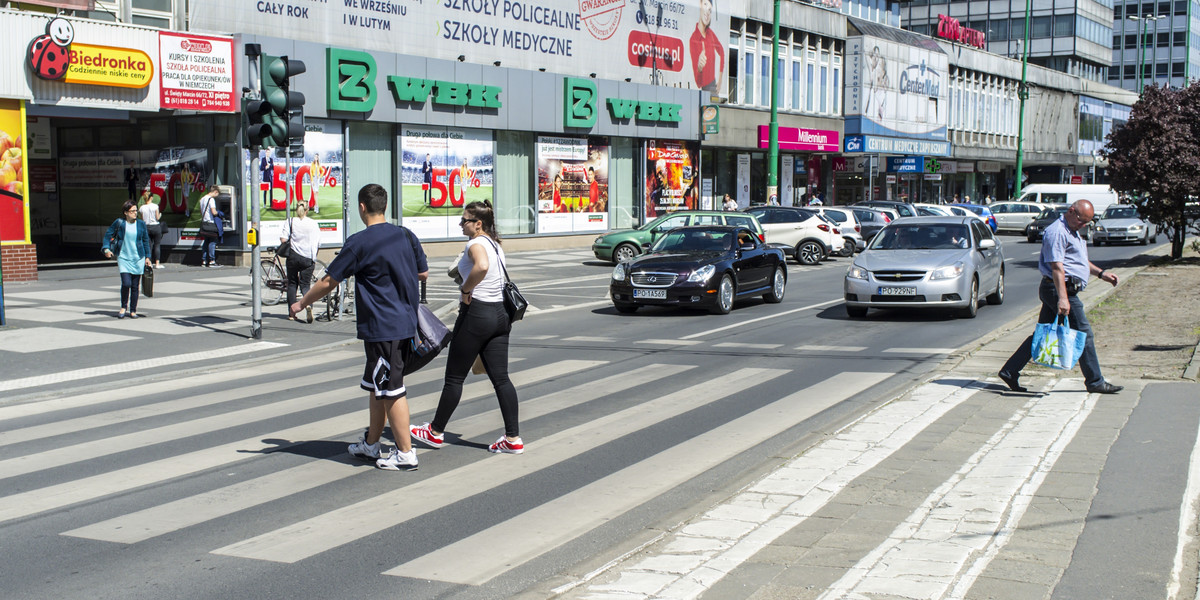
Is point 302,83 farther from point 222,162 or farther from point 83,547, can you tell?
point 83,547

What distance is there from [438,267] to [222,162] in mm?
5746

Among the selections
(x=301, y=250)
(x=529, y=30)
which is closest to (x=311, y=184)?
(x=529, y=30)

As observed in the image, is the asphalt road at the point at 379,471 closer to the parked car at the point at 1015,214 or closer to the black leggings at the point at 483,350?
the black leggings at the point at 483,350

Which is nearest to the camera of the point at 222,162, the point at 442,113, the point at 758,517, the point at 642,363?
the point at 758,517

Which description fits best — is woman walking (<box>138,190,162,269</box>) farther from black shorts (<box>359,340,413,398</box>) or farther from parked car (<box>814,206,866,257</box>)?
black shorts (<box>359,340,413,398</box>)

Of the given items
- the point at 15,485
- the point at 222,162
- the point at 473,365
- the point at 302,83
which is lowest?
the point at 15,485

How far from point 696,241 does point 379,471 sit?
1212cm

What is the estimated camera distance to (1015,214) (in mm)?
49156

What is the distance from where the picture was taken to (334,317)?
17672mm

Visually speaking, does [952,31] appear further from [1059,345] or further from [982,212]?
[1059,345]

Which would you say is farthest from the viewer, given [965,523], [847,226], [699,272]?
[847,226]

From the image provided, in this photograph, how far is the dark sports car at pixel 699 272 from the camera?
17.6 m

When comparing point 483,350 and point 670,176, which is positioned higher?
point 670,176

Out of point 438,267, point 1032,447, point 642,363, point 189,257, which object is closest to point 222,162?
point 189,257
